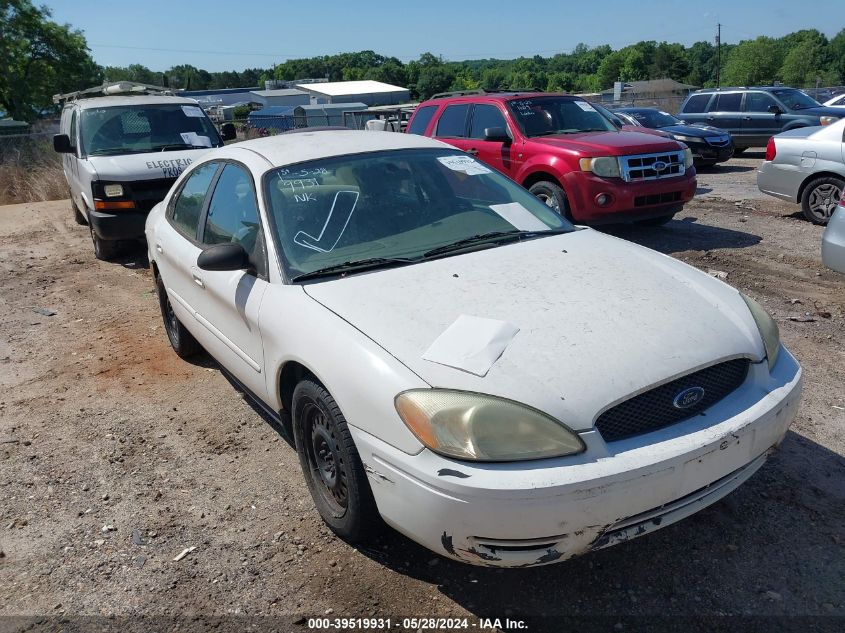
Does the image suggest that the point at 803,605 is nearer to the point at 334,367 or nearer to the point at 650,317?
the point at 650,317

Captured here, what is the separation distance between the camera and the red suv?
7.93 m

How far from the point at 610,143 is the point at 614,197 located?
72cm

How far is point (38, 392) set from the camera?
5.16m

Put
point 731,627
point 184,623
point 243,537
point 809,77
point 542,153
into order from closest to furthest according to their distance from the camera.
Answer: point 731,627, point 184,623, point 243,537, point 542,153, point 809,77

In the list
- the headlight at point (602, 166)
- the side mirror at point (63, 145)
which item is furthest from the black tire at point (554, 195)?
the side mirror at point (63, 145)

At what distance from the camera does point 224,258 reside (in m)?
3.45

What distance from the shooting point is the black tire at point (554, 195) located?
8180mm

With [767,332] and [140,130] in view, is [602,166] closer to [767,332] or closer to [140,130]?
[767,332]

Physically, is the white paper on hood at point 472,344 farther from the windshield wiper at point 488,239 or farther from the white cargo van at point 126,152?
the white cargo van at point 126,152

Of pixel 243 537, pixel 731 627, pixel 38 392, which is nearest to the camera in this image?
pixel 731 627

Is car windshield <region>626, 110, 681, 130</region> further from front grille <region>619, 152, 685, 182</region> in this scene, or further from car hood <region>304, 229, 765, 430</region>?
car hood <region>304, 229, 765, 430</region>

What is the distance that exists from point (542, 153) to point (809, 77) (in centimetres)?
9258

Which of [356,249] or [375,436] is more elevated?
[356,249]

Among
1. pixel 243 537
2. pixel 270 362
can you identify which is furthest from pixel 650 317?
pixel 243 537
